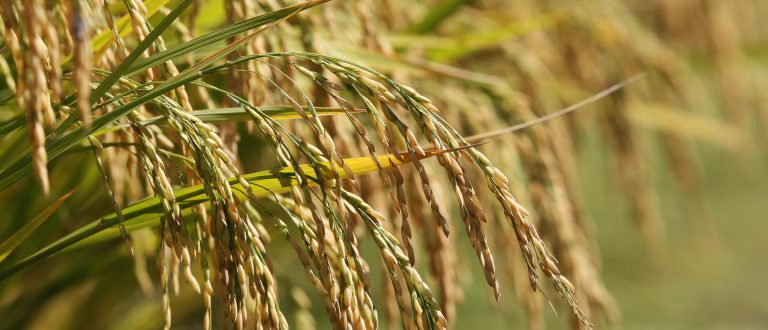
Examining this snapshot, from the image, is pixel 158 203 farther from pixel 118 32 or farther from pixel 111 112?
pixel 118 32

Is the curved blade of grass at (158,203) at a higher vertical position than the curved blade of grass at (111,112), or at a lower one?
lower

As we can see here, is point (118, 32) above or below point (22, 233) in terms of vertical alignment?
above

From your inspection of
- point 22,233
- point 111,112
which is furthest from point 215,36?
point 22,233

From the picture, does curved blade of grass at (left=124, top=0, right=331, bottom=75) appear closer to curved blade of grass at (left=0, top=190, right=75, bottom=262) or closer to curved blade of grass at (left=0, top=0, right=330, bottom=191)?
curved blade of grass at (left=0, top=0, right=330, bottom=191)

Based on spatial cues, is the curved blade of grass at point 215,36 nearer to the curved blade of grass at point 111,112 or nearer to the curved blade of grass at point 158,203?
the curved blade of grass at point 111,112

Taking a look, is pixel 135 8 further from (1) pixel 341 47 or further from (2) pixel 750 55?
(2) pixel 750 55

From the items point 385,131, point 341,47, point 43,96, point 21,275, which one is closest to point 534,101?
point 341,47

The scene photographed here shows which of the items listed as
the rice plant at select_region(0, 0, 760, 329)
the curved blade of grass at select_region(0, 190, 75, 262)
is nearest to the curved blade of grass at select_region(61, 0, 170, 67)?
the rice plant at select_region(0, 0, 760, 329)

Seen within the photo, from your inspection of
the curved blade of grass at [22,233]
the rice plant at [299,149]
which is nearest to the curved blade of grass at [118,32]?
the rice plant at [299,149]
